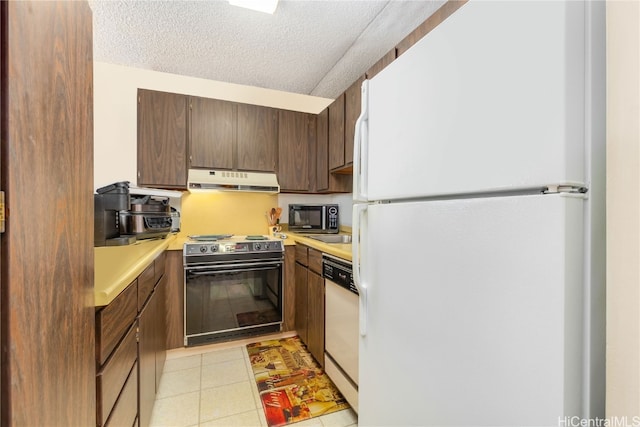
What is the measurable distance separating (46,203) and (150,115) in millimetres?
2265

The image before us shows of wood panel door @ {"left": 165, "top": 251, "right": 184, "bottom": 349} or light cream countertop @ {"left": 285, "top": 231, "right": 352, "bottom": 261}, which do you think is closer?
light cream countertop @ {"left": 285, "top": 231, "right": 352, "bottom": 261}

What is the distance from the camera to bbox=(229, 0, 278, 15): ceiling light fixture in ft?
5.65

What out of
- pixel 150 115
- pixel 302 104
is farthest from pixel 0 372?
pixel 302 104

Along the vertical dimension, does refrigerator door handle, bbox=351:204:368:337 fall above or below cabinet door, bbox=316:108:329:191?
below

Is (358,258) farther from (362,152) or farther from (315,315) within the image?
(315,315)

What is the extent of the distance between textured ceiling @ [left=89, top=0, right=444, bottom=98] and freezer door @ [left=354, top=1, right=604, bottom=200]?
1.30m

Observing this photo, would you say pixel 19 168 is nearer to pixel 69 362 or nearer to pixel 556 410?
pixel 69 362

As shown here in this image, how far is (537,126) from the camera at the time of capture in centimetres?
54

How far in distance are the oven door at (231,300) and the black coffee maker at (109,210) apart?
0.71 m

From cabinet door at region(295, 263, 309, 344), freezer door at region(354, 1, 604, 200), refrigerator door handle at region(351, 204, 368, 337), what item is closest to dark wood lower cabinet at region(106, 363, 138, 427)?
refrigerator door handle at region(351, 204, 368, 337)

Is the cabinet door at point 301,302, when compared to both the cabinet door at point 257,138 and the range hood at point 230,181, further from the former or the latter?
the cabinet door at point 257,138

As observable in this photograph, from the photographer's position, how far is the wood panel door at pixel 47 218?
16.5 inches

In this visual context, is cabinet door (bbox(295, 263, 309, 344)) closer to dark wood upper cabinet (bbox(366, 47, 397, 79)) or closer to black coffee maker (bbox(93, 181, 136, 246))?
black coffee maker (bbox(93, 181, 136, 246))

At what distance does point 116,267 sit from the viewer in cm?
104
